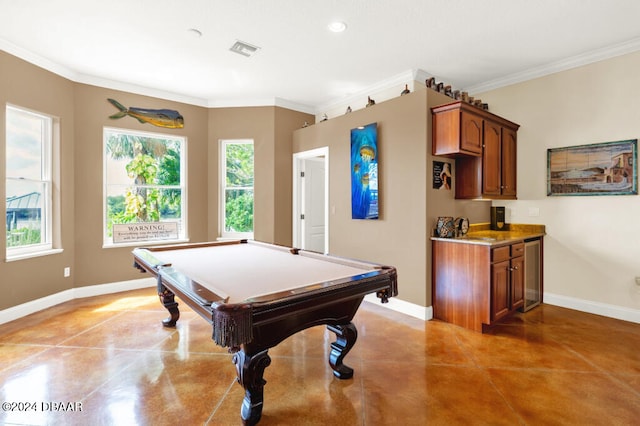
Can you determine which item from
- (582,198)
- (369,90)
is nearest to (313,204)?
(369,90)

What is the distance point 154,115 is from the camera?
4664 mm

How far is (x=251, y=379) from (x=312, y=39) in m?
3.09

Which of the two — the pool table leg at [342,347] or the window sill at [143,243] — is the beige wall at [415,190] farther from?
the pool table leg at [342,347]

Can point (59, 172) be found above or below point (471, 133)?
below

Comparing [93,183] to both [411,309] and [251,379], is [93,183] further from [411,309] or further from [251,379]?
[411,309]

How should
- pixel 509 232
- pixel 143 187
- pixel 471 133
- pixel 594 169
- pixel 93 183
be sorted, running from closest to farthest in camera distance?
pixel 471 133, pixel 594 169, pixel 509 232, pixel 93 183, pixel 143 187

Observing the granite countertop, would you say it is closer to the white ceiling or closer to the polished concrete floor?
the polished concrete floor

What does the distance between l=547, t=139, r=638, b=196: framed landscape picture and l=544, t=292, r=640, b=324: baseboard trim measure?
1245 mm

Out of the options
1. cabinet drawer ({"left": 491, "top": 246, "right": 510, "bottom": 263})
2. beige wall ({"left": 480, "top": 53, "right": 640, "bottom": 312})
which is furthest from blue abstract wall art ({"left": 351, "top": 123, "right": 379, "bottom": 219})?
beige wall ({"left": 480, "top": 53, "right": 640, "bottom": 312})

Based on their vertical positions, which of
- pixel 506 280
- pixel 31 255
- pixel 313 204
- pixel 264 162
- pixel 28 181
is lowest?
pixel 506 280

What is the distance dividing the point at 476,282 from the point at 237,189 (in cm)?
375

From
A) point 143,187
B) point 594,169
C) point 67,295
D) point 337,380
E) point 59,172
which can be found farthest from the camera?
point 143,187

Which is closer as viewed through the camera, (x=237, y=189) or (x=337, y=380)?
(x=337, y=380)

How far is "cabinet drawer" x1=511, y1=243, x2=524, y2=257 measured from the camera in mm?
3350
